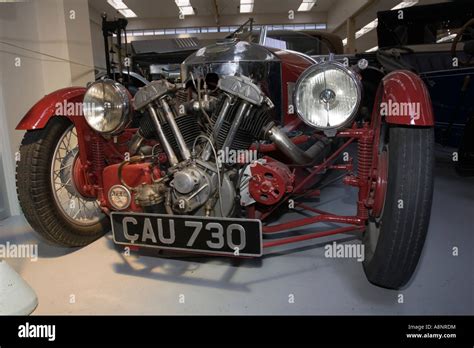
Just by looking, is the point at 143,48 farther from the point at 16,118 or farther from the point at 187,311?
the point at 187,311

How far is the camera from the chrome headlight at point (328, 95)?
170 centimetres

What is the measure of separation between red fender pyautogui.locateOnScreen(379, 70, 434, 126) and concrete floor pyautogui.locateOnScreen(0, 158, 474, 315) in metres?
0.85

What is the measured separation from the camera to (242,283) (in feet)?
6.17

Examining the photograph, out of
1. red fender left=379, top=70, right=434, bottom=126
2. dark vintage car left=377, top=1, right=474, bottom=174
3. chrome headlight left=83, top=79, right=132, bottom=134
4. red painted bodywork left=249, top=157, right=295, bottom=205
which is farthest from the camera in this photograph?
dark vintage car left=377, top=1, right=474, bottom=174

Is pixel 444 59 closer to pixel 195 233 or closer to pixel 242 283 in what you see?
pixel 242 283

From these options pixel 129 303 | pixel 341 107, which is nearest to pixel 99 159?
pixel 129 303

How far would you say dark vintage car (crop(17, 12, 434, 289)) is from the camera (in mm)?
1592

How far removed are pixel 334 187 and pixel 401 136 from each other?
2263 mm

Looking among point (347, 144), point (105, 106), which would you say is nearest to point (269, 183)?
point (347, 144)

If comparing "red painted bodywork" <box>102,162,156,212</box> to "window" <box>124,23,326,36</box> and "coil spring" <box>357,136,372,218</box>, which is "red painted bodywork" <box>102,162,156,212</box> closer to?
"coil spring" <box>357,136,372,218</box>

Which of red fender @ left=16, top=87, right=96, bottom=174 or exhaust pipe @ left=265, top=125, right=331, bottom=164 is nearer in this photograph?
exhaust pipe @ left=265, top=125, right=331, bottom=164

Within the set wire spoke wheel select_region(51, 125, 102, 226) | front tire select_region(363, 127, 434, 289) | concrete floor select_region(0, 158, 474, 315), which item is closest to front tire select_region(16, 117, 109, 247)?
wire spoke wheel select_region(51, 125, 102, 226)

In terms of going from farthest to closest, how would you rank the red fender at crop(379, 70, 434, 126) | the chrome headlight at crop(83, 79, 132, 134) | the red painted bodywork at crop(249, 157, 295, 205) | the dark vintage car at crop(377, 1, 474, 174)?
1. the dark vintage car at crop(377, 1, 474, 174)
2. the chrome headlight at crop(83, 79, 132, 134)
3. the red painted bodywork at crop(249, 157, 295, 205)
4. the red fender at crop(379, 70, 434, 126)

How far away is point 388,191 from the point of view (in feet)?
5.26
